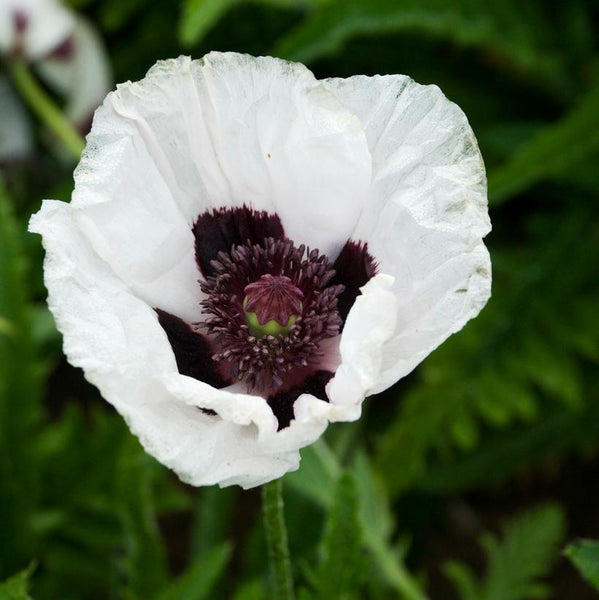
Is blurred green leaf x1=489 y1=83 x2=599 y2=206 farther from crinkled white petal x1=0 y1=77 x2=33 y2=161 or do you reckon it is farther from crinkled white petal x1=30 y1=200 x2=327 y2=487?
crinkled white petal x1=0 y1=77 x2=33 y2=161

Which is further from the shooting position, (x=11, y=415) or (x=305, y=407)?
(x=11, y=415)

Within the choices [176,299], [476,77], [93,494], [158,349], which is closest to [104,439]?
[93,494]

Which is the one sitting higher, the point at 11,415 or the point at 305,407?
the point at 305,407

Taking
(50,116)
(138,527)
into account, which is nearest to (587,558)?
(138,527)

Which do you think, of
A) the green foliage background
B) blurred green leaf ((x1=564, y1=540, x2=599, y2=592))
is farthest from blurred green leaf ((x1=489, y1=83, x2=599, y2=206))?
blurred green leaf ((x1=564, y1=540, x2=599, y2=592))

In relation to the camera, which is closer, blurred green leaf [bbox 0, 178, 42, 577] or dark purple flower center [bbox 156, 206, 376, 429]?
dark purple flower center [bbox 156, 206, 376, 429]

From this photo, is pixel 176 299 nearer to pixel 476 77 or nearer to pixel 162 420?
pixel 162 420

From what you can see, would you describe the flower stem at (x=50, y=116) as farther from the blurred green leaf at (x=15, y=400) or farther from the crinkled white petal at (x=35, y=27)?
the blurred green leaf at (x=15, y=400)
